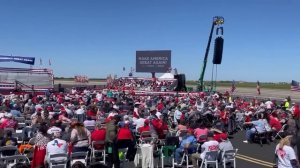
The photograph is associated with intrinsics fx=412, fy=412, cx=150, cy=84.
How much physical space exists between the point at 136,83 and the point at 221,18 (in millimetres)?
14311

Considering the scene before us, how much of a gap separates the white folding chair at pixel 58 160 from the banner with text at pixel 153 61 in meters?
54.2

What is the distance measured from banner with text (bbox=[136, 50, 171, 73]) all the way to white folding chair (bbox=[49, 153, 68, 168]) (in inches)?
2133

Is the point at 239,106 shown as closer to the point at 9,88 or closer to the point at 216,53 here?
the point at 216,53

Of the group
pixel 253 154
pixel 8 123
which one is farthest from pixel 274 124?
pixel 8 123

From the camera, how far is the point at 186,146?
11.2 m

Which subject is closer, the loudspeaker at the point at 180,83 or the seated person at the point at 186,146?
the seated person at the point at 186,146

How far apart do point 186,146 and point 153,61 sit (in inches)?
2134

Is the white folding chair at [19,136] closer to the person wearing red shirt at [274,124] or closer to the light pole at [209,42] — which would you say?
the person wearing red shirt at [274,124]

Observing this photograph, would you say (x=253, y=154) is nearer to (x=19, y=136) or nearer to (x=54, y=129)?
(x=54, y=129)

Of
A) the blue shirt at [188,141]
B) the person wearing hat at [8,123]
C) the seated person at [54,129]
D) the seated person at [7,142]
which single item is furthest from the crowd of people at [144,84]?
the seated person at [7,142]

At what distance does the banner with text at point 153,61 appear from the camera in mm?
64250

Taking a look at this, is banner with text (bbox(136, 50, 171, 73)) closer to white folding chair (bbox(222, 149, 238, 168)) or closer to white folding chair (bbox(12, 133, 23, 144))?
white folding chair (bbox(12, 133, 23, 144))

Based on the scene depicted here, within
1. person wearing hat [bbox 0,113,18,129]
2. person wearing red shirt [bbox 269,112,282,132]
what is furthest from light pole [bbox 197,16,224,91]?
person wearing hat [bbox 0,113,18,129]

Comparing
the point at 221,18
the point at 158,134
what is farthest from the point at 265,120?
the point at 221,18
